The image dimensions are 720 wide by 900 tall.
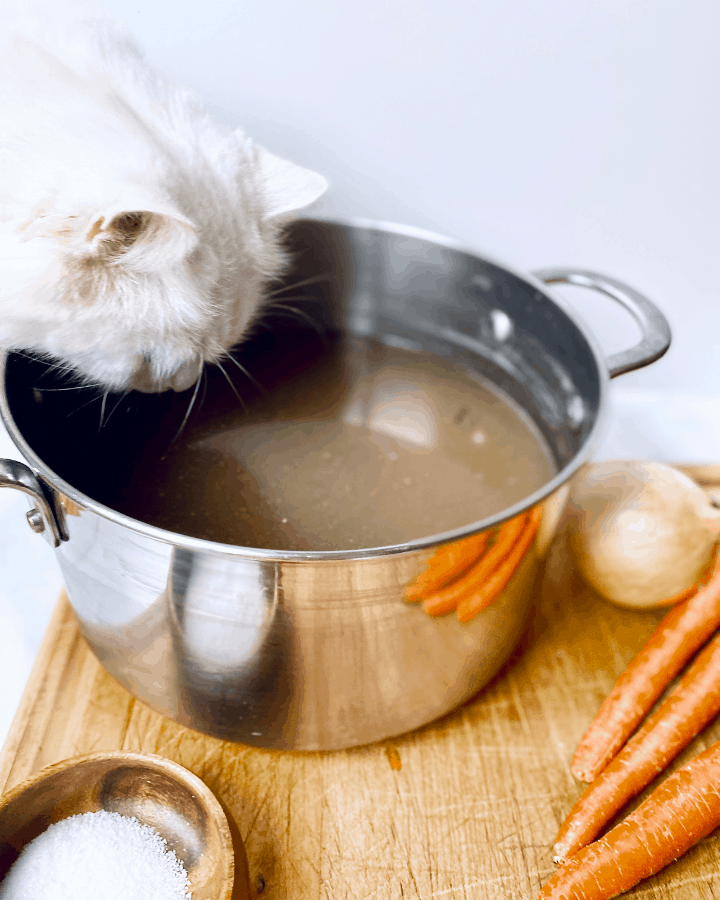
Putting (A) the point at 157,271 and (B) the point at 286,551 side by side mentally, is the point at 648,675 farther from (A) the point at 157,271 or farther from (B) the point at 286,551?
(A) the point at 157,271

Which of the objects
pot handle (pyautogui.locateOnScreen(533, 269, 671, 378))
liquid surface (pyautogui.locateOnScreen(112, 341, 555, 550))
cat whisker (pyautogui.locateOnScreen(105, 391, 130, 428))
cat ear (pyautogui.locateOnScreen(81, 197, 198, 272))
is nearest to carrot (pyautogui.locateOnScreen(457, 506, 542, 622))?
liquid surface (pyautogui.locateOnScreen(112, 341, 555, 550))

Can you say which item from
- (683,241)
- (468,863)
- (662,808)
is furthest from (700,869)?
(683,241)

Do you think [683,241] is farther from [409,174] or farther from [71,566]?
[71,566]

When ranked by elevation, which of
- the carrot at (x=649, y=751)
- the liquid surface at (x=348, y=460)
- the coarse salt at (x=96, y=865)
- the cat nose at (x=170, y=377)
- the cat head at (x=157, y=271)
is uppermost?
the cat head at (x=157, y=271)

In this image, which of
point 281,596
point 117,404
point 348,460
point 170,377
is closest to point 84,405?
point 117,404

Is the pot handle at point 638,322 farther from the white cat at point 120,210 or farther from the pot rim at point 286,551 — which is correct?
the white cat at point 120,210

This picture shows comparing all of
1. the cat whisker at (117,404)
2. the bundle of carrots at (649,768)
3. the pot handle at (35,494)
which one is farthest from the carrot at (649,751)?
the cat whisker at (117,404)

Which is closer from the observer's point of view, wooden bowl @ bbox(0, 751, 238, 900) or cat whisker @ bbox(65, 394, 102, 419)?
wooden bowl @ bbox(0, 751, 238, 900)

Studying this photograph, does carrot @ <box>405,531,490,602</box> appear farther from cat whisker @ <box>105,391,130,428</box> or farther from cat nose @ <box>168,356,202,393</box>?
cat whisker @ <box>105,391,130,428</box>
